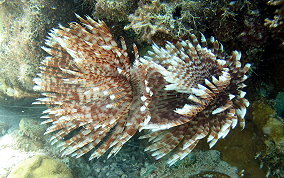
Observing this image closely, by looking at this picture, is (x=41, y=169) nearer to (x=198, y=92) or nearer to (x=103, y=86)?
(x=103, y=86)

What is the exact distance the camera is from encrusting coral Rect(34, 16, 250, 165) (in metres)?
2.76

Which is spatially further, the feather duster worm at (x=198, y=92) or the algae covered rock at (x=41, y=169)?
the algae covered rock at (x=41, y=169)

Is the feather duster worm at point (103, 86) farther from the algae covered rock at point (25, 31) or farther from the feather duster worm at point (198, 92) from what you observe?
the algae covered rock at point (25, 31)

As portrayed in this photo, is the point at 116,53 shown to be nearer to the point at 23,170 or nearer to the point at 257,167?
the point at 257,167

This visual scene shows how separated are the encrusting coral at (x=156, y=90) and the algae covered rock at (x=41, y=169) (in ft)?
5.21

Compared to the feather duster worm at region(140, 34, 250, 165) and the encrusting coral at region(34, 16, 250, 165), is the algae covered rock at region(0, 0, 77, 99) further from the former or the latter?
the feather duster worm at region(140, 34, 250, 165)

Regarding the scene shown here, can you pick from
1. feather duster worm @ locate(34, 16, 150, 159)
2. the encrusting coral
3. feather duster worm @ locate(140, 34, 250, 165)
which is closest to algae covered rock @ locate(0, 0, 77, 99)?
the encrusting coral

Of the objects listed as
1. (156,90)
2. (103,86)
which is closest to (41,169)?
(103,86)

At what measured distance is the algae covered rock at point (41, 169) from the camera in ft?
14.3

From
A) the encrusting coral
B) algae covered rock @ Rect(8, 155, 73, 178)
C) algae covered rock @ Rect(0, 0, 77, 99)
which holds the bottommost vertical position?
algae covered rock @ Rect(8, 155, 73, 178)

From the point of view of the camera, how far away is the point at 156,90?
3.22m

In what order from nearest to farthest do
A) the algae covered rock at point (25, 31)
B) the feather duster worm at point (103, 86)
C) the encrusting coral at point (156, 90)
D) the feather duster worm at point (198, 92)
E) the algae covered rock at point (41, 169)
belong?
the feather duster worm at point (198, 92) → the encrusting coral at point (156, 90) → the feather duster worm at point (103, 86) → the algae covered rock at point (25, 31) → the algae covered rock at point (41, 169)

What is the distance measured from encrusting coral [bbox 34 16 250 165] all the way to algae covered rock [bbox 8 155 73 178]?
159 cm

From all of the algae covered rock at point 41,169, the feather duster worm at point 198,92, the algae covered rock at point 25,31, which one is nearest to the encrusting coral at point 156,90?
the feather duster worm at point 198,92
